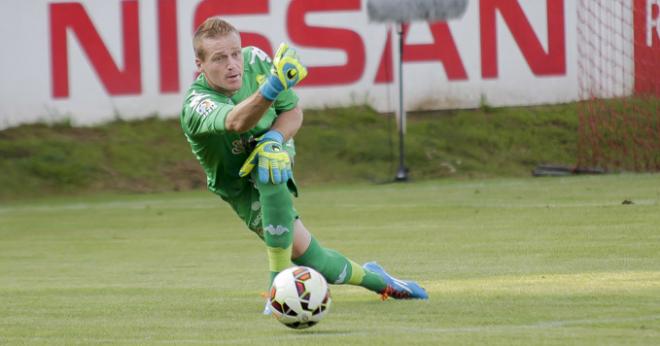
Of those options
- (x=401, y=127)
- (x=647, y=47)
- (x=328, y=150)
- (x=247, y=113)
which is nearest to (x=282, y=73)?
(x=247, y=113)

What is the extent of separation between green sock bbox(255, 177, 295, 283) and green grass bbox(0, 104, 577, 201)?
1251 centimetres

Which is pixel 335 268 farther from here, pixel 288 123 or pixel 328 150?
pixel 328 150

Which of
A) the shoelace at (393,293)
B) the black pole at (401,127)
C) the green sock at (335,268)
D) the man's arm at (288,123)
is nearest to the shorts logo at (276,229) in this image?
the green sock at (335,268)

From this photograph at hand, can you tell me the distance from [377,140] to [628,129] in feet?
11.7

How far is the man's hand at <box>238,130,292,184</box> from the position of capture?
7078 mm

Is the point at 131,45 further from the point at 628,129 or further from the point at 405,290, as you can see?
the point at 405,290

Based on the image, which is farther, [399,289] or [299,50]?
[299,50]

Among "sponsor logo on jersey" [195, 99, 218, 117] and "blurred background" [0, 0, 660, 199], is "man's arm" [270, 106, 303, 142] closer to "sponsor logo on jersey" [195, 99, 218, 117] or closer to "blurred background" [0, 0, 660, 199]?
"sponsor logo on jersey" [195, 99, 218, 117]

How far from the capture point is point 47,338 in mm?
6785

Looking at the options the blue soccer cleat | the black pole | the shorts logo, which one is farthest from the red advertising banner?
the shorts logo

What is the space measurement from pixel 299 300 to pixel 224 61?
1411 mm

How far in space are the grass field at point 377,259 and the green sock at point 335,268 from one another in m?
0.15

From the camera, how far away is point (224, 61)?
7.32m

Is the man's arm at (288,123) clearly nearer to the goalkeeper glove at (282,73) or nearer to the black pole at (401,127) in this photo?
the goalkeeper glove at (282,73)
